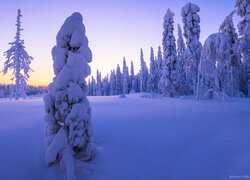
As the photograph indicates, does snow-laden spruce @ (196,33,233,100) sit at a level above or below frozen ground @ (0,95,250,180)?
above

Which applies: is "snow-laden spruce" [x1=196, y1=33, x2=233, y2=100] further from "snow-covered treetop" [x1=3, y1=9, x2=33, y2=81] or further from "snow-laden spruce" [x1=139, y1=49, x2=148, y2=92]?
"snow-laden spruce" [x1=139, y1=49, x2=148, y2=92]

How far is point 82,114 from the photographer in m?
6.39

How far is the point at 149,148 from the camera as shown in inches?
277

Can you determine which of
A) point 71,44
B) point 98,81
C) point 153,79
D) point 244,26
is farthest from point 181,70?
point 98,81

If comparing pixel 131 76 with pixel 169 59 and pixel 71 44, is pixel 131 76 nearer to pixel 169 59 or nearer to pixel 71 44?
pixel 169 59

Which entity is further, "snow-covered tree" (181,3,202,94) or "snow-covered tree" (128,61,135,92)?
"snow-covered tree" (128,61,135,92)

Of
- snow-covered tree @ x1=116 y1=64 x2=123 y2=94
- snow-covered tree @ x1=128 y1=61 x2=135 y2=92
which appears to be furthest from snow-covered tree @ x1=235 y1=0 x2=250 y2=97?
snow-covered tree @ x1=128 y1=61 x2=135 y2=92

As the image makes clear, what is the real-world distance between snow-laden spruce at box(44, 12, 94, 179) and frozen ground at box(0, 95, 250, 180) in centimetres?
44

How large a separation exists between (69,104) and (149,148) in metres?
2.81

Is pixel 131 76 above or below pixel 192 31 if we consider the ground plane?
below

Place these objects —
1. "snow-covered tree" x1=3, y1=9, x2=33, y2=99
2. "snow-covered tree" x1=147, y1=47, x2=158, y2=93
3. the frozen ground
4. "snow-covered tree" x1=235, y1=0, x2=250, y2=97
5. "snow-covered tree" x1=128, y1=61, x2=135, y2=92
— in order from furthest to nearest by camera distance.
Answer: "snow-covered tree" x1=128, y1=61, x2=135, y2=92, "snow-covered tree" x1=147, y1=47, x2=158, y2=93, "snow-covered tree" x1=3, y1=9, x2=33, y2=99, "snow-covered tree" x1=235, y1=0, x2=250, y2=97, the frozen ground

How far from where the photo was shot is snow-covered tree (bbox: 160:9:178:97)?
29406 mm

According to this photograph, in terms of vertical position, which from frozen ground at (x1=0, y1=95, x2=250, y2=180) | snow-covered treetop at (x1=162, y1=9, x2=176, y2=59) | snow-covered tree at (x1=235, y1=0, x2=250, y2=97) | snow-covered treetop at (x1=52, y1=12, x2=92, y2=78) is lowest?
frozen ground at (x1=0, y1=95, x2=250, y2=180)

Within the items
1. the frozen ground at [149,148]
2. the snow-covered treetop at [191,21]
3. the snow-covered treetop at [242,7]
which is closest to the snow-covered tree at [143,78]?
the snow-covered treetop at [191,21]
